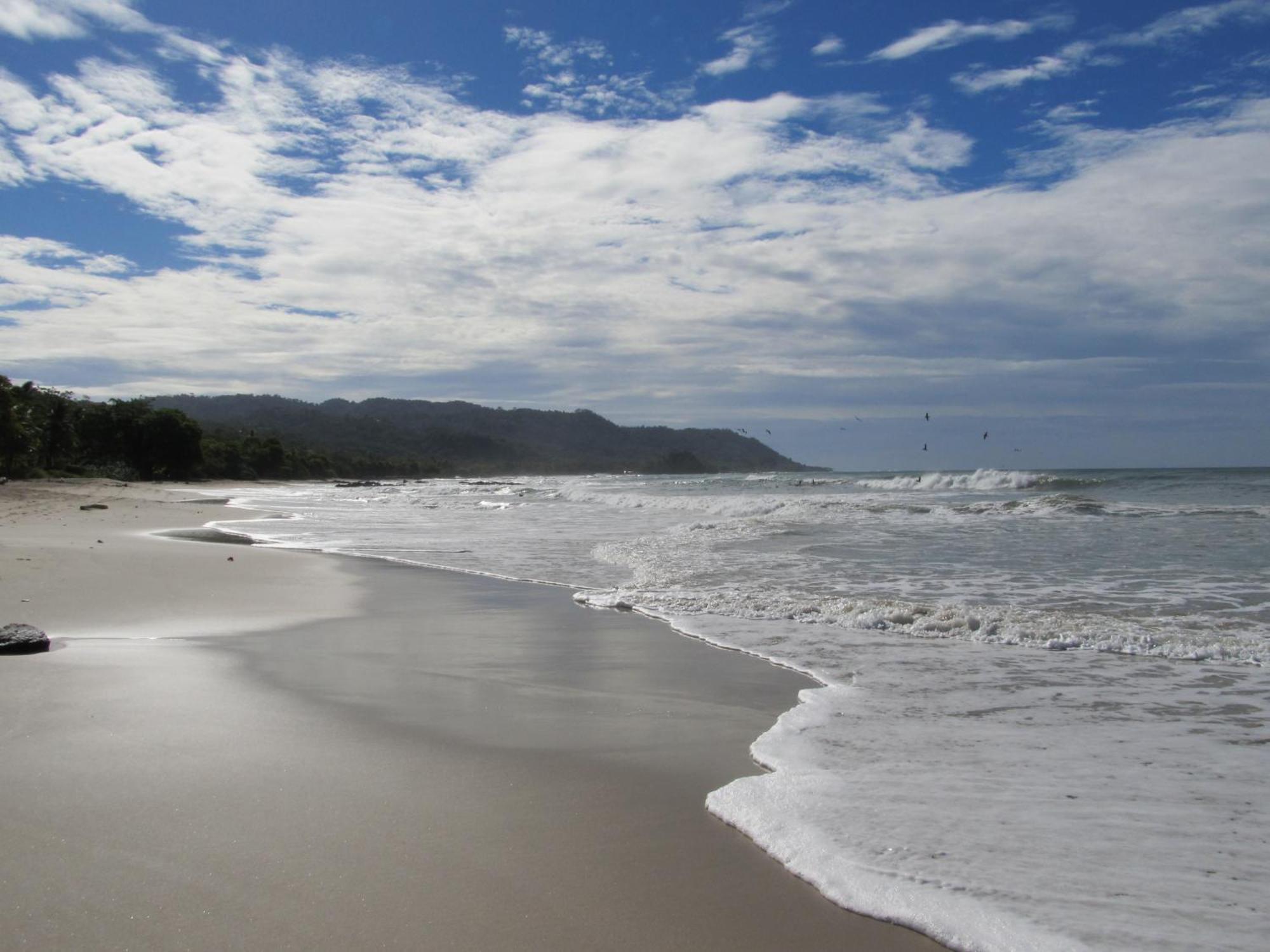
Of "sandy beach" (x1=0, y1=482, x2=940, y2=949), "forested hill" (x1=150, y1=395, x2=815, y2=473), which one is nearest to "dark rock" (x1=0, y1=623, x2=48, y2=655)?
"sandy beach" (x1=0, y1=482, x2=940, y2=949)

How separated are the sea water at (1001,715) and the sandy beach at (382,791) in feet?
1.09

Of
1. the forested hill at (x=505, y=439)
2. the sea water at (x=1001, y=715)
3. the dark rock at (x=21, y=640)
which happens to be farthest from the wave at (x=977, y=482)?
the forested hill at (x=505, y=439)

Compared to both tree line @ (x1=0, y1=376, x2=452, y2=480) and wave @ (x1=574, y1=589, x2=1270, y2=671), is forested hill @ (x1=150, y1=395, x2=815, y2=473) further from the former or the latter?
wave @ (x1=574, y1=589, x2=1270, y2=671)

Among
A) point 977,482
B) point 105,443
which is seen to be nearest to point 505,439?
point 105,443

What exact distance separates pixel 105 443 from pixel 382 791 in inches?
2917

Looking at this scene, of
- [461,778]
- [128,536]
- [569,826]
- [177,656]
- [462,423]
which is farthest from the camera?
[462,423]

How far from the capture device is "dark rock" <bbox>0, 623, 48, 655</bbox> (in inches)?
213

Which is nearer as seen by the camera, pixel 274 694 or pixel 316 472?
pixel 274 694

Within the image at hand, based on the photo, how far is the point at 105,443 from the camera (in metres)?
65.8

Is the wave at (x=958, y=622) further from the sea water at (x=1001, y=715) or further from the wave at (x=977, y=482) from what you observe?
the wave at (x=977, y=482)

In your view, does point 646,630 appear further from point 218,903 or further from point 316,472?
point 316,472

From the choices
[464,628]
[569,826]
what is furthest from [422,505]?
[569,826]

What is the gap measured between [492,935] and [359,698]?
279 centimetres

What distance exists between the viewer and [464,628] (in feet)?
24.2
